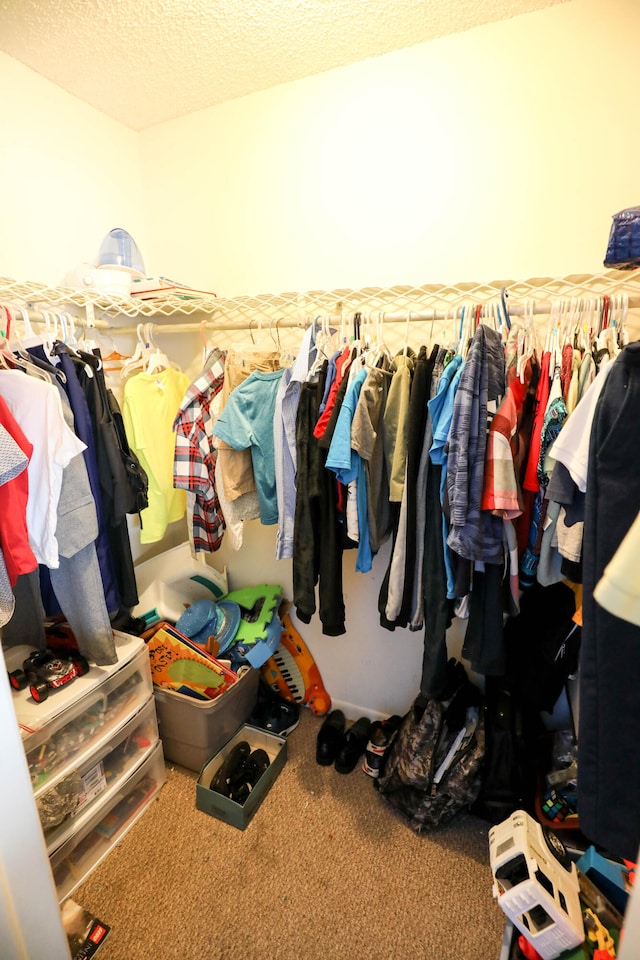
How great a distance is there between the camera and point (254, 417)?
4.87 feet

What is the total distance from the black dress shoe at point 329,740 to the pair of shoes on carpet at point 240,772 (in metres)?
0.23

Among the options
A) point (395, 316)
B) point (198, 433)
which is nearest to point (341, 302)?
point (395, 316)

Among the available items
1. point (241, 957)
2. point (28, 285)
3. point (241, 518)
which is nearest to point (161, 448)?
point (241, 518)

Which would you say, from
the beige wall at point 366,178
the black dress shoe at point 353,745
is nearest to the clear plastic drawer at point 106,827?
the black dress shoe at point 353,745

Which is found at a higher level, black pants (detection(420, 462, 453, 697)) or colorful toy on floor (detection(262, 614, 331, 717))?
black pants (detection(420, 462, 453, 697))

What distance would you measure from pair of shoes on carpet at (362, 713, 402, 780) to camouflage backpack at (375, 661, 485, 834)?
0.09m

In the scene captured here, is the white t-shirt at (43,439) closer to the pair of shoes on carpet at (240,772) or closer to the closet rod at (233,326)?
the closet rod at (233,326)

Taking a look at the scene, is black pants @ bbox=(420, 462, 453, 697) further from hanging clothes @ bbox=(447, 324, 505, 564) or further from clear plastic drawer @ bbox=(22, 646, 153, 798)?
clear plastic drawer @ bbox=(22, 646, 153, 798)

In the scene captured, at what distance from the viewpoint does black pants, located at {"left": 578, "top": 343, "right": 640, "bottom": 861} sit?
2.00ft

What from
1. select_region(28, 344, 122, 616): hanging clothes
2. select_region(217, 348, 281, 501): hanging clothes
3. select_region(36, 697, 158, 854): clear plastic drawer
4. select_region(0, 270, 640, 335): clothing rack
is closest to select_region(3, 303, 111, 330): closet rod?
select_region(0, 270, 640, 335): clothing rack

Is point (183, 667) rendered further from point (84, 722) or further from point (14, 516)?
point (14, 516)

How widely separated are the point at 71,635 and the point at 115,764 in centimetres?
50

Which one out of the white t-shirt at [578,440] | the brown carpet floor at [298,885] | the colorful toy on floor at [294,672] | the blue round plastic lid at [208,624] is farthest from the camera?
the colorful toy on floor at [294,672]

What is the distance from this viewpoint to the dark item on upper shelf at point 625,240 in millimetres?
1101
